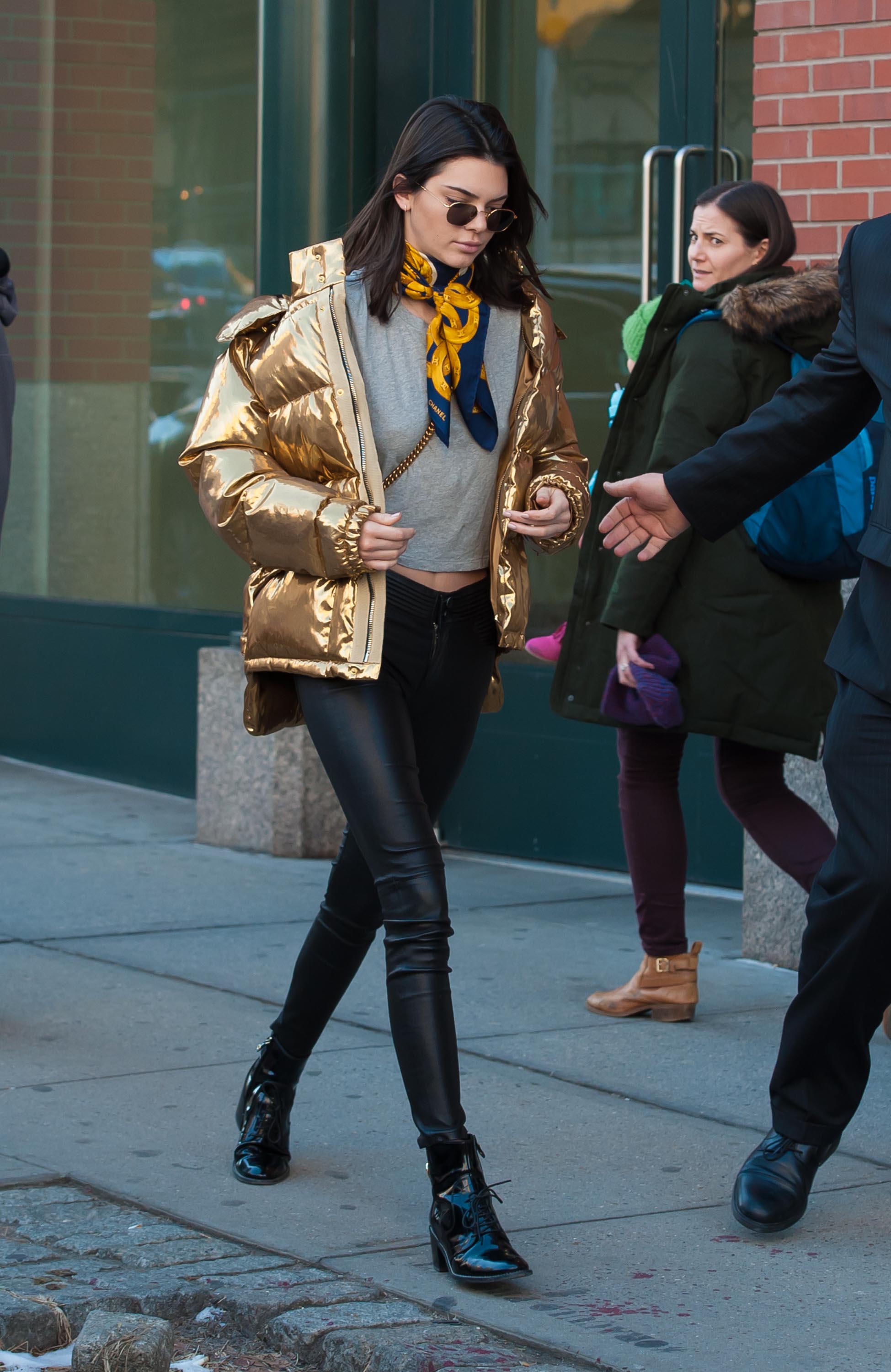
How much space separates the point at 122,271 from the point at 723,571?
490 centimetres

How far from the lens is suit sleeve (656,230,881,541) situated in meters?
3.70

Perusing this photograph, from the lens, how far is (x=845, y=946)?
362 centimetres

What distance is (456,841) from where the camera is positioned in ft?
25.3

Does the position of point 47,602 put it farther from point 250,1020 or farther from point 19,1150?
point 19,1150

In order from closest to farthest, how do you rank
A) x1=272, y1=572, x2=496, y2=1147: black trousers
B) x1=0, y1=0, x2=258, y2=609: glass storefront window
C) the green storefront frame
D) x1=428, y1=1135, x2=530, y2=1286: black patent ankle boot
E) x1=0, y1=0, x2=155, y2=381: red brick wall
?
x1=428, y1=1135, x2=530, y2=1286: black patent ankle boot → x1=272, y1=572, x2=496, y2=1147: black trousers → the green storefront frame → x1=0, y1=0, x2=258, y2=609: glass storefront window → x1=0, y1=0, x2=155, y2=381: red brick wall

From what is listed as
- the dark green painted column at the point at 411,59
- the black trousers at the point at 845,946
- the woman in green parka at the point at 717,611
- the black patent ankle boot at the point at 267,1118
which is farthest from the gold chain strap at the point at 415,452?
the dark green painted column at the point at 411,59

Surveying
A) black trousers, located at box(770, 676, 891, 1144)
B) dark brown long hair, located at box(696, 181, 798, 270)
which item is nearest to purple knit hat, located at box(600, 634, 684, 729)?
dark brown long hair, located at box(696, 181, 798, 270)

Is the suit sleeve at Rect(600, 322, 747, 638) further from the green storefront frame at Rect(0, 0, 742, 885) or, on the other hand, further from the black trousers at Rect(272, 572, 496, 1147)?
the green storefront frame at Rect(0, 0, 742, 885)

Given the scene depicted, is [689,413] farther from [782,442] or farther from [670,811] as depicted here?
[782,442]

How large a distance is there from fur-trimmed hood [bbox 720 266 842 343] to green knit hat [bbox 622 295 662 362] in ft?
0.75

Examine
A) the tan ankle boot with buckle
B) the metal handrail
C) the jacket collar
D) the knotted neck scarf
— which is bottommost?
the tan ankle boot with buckle

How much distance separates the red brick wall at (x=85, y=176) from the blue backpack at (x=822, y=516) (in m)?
4.68

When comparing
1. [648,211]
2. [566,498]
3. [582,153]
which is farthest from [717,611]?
[582,153]

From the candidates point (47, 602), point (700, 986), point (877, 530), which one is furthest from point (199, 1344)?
point (47, 602)
